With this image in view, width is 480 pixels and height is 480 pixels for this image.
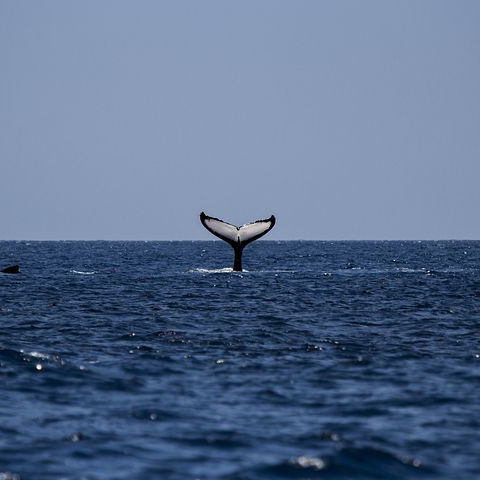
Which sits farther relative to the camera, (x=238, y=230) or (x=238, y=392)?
(x=238, y=230)

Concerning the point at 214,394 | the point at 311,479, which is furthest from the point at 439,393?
the point at 311,479

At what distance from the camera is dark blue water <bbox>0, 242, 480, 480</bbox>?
11.4m

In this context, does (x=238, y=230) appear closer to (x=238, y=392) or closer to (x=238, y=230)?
(x=238, y=230)

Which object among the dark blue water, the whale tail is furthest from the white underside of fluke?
the dark blue water

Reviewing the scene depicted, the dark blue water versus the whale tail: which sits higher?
the whale tail

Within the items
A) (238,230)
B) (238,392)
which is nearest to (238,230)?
(238,230)

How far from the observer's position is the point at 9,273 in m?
53.5

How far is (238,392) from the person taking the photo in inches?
609

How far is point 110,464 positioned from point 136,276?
135 ft

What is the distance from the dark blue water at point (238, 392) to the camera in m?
11.4

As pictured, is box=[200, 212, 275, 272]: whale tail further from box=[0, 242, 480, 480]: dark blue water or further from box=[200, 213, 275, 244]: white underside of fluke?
box=[0, 242, 480, 480]: dark blue water

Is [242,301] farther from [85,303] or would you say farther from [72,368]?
Result: [72,368]

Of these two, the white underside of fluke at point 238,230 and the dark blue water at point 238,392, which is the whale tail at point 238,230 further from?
the dark blue water at point 238,392

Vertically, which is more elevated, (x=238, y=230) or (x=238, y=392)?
(x=238, y=230)
